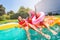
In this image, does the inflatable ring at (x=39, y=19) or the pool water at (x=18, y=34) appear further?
the inflatable ring at (x=39, y=19)

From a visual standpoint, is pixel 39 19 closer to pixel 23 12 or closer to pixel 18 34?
pixel 23 12

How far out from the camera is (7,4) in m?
2.71

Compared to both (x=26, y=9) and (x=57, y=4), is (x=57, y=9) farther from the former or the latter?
(x=26, y=9)

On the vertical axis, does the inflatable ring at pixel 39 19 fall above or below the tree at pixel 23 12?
below

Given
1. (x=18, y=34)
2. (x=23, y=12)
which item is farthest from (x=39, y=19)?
(x=18, y=34)

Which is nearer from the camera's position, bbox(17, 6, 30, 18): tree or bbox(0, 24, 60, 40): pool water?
bbox(0, 24, 60, 40): pool water

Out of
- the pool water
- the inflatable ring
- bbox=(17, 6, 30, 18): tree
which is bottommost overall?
the pool water

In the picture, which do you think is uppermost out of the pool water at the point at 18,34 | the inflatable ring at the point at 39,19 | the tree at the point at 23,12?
the tree at the point at 23,12

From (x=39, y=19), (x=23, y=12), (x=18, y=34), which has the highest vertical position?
(x=23, y=12)

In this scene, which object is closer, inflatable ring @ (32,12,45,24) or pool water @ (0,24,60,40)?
pool water @ (0,24,60,40)

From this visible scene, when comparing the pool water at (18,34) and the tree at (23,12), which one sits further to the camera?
the tree at (23,12)

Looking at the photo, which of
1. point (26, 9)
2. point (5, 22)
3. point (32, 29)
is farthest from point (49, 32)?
point (5, 22)

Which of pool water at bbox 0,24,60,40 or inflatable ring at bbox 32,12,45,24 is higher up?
inflatable ring at bbox 32,12,45,24

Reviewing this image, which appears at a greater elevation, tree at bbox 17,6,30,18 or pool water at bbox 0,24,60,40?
tree at bbox 17,6,30,18
